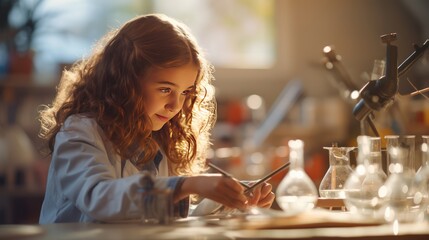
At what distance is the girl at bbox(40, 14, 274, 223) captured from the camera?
169 cm

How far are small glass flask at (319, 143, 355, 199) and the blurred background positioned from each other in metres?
2.72

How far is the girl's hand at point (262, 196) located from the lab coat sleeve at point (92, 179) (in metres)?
0.28

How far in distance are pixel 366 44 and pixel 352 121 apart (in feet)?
2.51

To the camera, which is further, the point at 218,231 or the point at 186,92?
the point at 186,92

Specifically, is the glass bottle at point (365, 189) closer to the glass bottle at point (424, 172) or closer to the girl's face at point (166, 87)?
the glass bottle at point (424, 172)

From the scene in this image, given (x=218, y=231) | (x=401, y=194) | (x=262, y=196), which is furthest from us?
(x=262, y=196)

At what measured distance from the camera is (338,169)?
1.92 m

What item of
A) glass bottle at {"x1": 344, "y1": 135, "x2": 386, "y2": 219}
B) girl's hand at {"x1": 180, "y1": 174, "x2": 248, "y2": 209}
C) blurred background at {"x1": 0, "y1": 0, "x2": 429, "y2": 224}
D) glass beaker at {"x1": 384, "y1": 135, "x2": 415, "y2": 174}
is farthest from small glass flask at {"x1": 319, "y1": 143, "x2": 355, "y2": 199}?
blurred background at {"x1": 0, "y1": 0, "x2": 429, "y2": 224}

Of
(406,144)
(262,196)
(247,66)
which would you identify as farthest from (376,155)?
(247,66)

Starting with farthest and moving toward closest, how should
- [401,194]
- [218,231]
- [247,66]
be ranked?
1. [247,66]
2. [401,194]
3. [218,231]

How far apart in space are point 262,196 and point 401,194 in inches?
17.0

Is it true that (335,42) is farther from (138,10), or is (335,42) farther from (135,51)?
(135,51)

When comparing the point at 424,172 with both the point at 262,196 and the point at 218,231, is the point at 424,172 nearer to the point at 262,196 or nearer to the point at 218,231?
the point at 262,196

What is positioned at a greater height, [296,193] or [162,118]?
[162,118]
